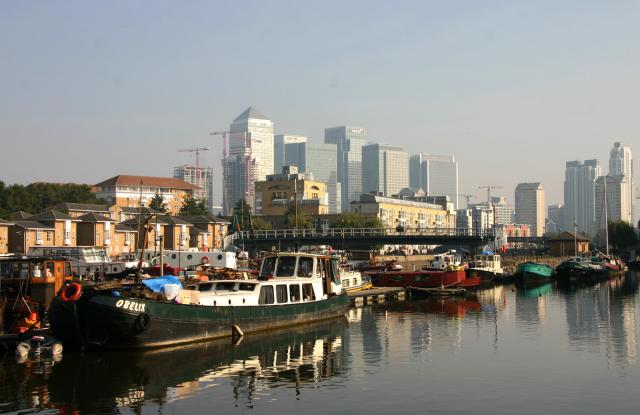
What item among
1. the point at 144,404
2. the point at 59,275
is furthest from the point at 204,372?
the point at 59,275

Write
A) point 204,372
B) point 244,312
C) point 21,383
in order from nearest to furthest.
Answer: point 21,383, point 204,372, point 244,312

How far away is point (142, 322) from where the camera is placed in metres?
41.1

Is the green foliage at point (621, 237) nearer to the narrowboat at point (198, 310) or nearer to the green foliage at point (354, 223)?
the green foliage at point (354, 223)

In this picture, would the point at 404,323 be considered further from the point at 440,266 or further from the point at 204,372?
the point at 440,266

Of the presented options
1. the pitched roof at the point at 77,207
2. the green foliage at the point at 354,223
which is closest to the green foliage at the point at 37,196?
the pitched roof at the point at 77,207

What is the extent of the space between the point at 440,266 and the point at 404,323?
131 feet

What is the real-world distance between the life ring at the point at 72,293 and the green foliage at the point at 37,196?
117045 millimetres

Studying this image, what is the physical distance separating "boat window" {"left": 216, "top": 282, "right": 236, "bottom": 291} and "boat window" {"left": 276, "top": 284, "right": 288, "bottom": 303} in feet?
13.0

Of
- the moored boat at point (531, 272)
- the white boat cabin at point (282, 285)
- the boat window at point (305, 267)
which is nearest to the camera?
the white boat cabin at point (282, 285)

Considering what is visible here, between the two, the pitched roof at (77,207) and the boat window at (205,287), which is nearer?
the boat window at (205,287)

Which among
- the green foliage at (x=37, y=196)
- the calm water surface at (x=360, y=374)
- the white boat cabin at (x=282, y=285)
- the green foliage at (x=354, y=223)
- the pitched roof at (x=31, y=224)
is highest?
the green foliage at (x=37, y=196)

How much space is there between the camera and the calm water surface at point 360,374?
32.5 metres

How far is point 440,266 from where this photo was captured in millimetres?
98062

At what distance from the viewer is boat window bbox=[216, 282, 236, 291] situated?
48.0 metres
